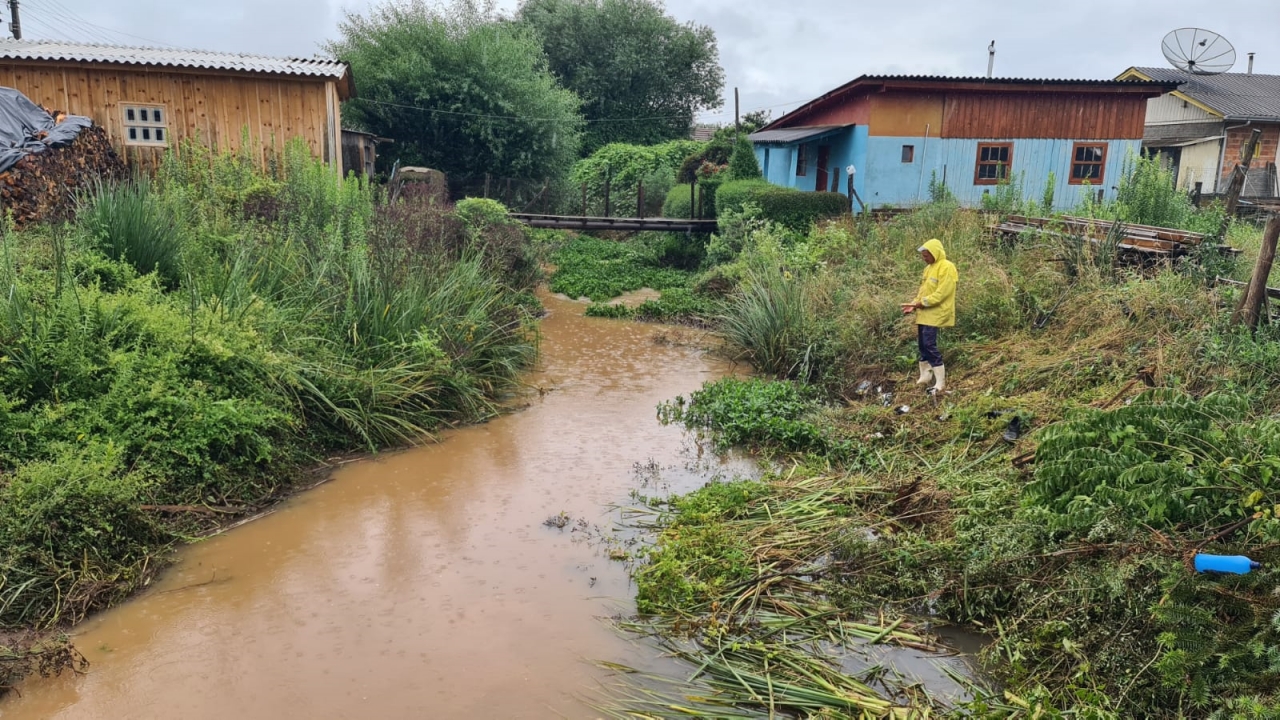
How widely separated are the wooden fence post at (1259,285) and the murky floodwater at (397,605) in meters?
4.86

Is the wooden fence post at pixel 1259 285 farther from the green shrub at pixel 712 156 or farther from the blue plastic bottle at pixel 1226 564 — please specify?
the green shrub at pixel 712 156

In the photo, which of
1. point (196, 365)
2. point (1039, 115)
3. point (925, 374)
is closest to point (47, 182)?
point (196, 365)

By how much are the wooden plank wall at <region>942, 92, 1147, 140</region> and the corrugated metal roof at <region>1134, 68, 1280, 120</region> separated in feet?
20.8

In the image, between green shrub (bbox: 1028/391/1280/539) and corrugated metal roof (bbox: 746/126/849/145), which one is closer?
green shrub (bbox: 1028/391/1280/539)

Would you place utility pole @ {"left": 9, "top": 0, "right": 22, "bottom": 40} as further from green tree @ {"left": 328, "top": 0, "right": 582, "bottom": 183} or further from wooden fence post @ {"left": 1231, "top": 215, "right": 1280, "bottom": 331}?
wooden fence post @ {"left": 1231, "top": 215, "right": 1280, "bottom": 331}

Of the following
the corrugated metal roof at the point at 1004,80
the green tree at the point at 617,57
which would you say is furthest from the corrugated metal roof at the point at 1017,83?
the green tree at the point at 617,57

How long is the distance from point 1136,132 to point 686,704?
67.4 ft

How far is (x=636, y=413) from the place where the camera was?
9398 millimetres

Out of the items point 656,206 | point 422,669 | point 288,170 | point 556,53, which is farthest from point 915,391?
point 556,53

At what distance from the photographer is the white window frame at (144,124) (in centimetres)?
1412

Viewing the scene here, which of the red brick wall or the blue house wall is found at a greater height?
the red brick wall

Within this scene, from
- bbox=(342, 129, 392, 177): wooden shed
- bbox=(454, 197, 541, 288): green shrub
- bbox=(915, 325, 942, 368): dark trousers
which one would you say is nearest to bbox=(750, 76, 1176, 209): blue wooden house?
bbox=(454, 197, 541, 288): green shrub

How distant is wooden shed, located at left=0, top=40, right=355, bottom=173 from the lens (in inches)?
541

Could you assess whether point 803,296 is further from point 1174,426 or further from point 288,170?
point 288,170
